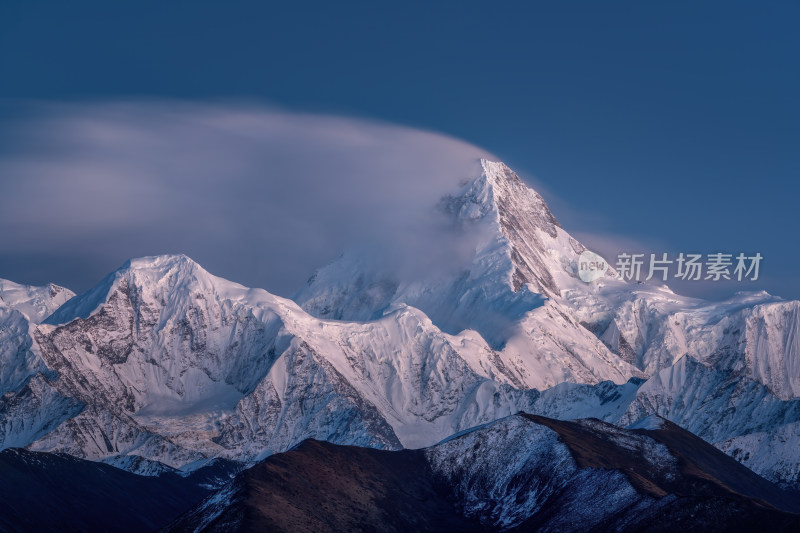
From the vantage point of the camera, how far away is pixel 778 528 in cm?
19762
